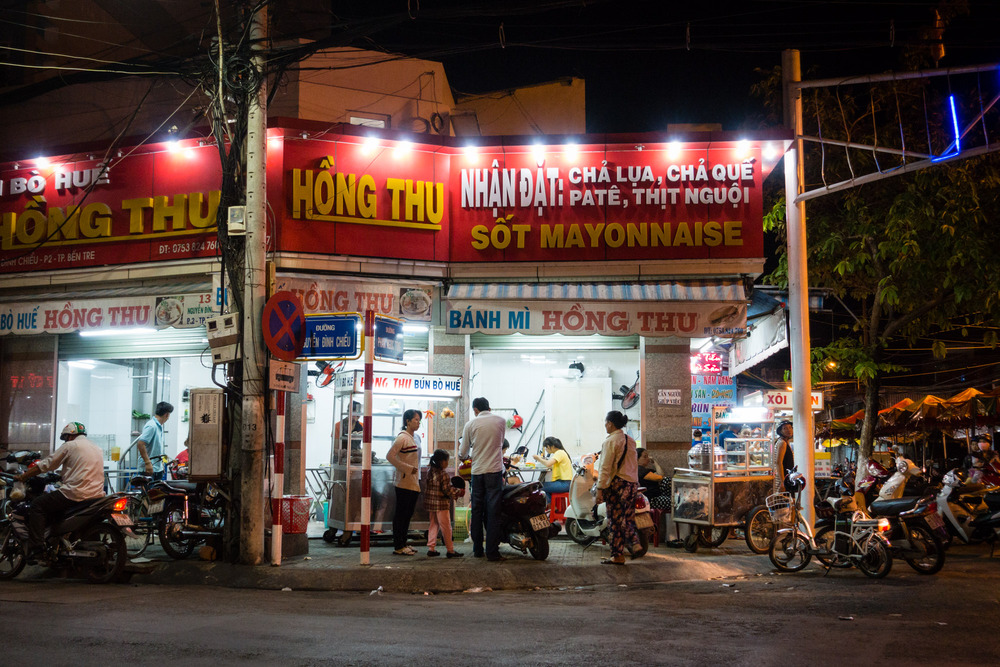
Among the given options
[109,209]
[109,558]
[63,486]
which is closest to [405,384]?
[109,558]

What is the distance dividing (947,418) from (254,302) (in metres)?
18.8

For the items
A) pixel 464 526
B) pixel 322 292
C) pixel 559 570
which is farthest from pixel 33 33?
pixel 559 570

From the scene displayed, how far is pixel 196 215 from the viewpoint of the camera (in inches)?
560

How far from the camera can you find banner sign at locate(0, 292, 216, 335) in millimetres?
14062

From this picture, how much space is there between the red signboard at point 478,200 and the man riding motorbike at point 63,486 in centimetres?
492

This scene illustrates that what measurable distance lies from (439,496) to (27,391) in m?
8.56

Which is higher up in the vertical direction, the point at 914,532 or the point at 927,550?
the point at 914,532

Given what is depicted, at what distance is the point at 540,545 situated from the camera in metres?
11.3

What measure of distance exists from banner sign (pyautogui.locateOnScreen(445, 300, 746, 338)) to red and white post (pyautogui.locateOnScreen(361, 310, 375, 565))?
3.52 metres

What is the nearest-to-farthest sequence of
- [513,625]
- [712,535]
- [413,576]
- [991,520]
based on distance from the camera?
[513,625]
[413,576]
[712,535]
[991,520]

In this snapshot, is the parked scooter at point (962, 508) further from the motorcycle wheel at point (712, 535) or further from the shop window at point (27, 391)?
the shop window at point (27, 391)

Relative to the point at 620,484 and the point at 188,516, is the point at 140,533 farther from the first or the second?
the point at 620,484

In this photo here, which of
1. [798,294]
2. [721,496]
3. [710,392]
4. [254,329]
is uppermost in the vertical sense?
[798,294]

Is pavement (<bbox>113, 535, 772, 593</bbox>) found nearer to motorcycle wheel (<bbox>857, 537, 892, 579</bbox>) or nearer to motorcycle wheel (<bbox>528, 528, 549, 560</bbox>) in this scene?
motorcycle wheel (<bbox>528, 528, 549, 560</bbox>)
